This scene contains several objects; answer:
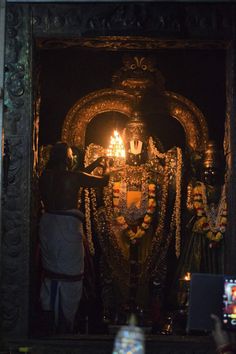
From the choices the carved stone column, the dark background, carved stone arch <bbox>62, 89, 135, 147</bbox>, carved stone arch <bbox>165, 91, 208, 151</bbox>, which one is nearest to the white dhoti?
the carved stone column

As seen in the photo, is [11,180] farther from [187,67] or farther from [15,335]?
[187,67]

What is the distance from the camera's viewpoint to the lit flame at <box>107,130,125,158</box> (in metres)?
10.9

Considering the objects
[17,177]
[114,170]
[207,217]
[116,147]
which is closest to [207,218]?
[207,217]

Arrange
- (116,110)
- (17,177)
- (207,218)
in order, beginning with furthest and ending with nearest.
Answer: (116,110) → (207,218) → (17,177)

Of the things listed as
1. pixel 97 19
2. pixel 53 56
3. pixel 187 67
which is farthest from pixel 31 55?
pixel 187 67

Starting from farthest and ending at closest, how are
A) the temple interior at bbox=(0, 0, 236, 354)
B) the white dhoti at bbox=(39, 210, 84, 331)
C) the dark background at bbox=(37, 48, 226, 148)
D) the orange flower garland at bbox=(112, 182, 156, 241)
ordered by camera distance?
the dark background at bbox=(37, 48, 226, 148), the orange flower garland at bbox=(112, 182, 156, 241), the white dhoti at bbox=(39, 210, 84, 331), the temple interior at bbox=(0, 0, 236, 354)

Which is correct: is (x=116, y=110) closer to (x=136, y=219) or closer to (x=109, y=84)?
(x=109, y=84)

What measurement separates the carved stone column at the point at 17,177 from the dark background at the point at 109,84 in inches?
93.6

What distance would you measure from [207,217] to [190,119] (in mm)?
1474

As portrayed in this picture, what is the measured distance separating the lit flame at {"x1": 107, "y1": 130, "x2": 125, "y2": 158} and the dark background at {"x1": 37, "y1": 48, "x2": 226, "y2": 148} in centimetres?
40

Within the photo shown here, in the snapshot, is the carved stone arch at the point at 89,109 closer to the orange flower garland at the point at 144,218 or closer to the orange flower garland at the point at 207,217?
the orange flower garland at the point at 144,218

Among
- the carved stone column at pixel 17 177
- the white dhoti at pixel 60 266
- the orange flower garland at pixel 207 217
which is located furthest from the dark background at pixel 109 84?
the carved stone column at pixel 17 177

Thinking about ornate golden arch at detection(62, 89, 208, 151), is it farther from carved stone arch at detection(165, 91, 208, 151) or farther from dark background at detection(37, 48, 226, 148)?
dark background at detection(37, 48, 226, 148)

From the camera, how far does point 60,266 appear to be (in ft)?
30.5
